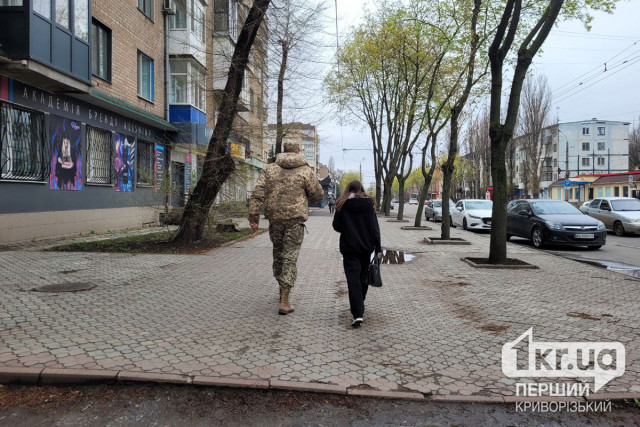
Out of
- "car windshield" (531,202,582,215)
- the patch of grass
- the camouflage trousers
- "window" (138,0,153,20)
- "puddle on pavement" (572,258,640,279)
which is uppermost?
"window" (138,0,153,20)

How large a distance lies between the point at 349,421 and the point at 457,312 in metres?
2.98

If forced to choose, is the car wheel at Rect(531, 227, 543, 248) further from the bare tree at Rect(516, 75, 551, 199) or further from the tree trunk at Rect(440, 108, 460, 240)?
the bare tree at Rect(516, 75, 551, 199)

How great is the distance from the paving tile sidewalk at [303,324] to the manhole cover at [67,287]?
21 centimetres

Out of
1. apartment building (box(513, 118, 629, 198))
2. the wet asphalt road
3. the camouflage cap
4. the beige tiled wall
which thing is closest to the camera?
the wet asphalt road

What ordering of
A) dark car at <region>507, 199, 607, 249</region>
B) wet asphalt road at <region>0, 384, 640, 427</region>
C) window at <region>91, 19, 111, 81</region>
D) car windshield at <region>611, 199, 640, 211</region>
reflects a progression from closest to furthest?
1. wet asphalt road at <region>0, 384, 640, 427</region>
2. dark car at <region>507, 199, 607, 249</region>
3. window at <region>91, 19, 111, 81</region>
4. car windshield at <region>611, 199, 640, 211</region>

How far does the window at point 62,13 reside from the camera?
11125 millimetres

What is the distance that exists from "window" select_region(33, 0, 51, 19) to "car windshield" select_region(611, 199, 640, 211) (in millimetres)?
20561

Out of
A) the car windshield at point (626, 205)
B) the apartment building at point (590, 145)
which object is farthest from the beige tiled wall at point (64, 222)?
the apartment building at point (590, 145)

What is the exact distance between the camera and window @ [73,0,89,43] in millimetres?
12117

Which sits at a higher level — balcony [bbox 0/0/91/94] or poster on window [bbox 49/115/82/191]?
balcony [bbox 0/0/91/94]

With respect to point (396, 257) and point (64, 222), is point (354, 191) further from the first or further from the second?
point (64, 222)

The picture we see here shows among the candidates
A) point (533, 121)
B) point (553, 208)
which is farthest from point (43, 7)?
point (533, 121)

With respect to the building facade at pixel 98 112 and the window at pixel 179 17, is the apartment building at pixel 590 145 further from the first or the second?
the building facade at pixel 98 112

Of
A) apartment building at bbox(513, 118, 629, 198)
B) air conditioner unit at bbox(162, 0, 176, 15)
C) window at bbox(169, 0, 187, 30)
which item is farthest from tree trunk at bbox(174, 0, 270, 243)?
apartment building at bbox(513, 118, 629, 198)
